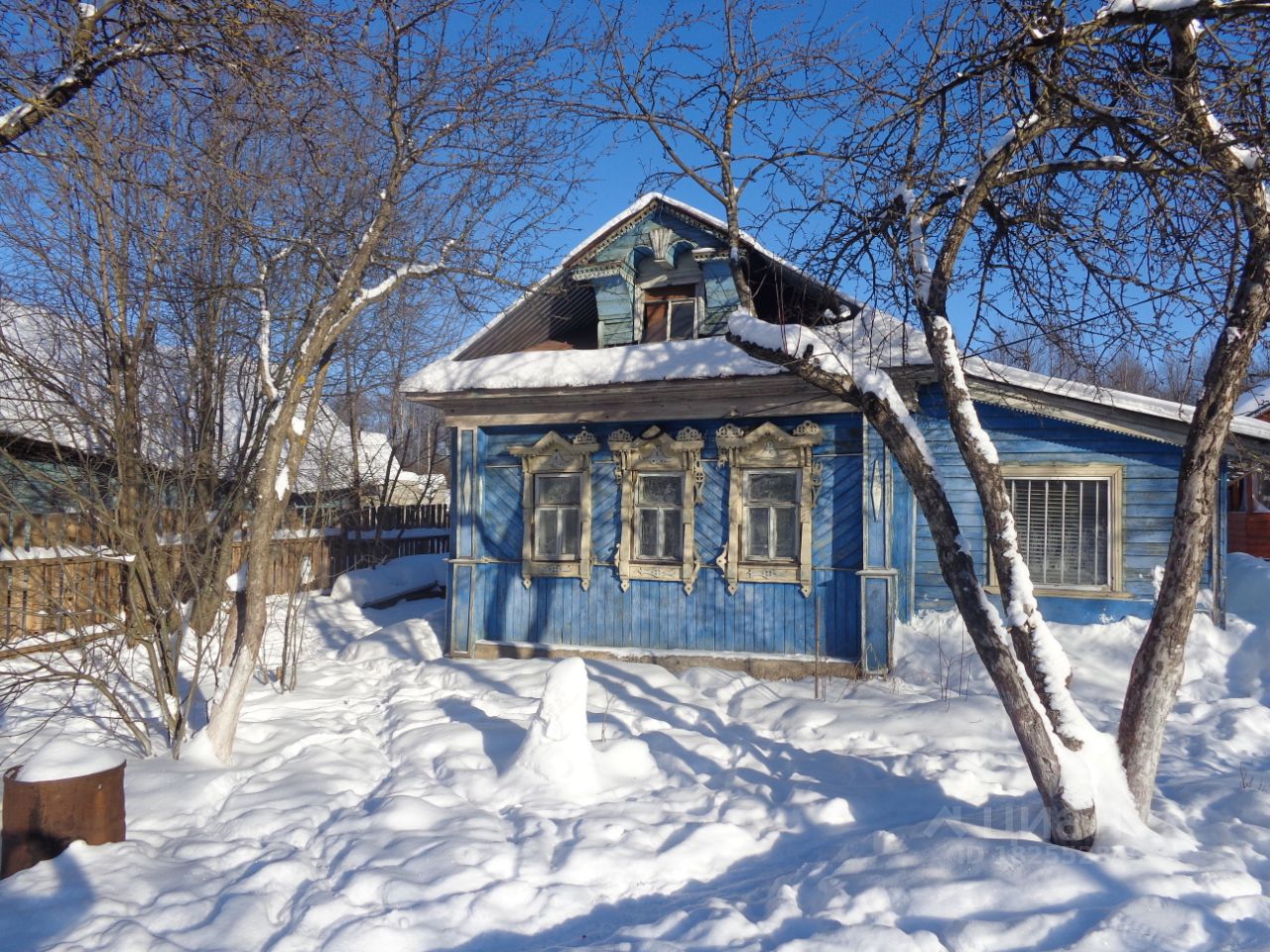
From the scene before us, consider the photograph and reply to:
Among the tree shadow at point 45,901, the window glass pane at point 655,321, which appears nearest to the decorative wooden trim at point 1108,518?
the window glass pane at point 655,321

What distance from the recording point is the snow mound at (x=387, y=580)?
1359 centimetres

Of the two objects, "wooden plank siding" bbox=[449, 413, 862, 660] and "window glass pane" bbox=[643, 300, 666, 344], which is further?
"window glass pane" bbox=[643, 300, 666, 344]

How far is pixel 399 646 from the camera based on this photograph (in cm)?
1030

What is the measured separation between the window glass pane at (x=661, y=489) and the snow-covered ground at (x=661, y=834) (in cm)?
235

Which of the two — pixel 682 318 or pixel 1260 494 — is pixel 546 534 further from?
pixel 1260 494

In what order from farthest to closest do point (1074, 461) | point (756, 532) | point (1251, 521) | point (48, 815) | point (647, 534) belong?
point (1251, 521), point (647, 534), point (756, 532), point (1074, 461), point (48, 815)

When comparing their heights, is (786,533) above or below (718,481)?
below

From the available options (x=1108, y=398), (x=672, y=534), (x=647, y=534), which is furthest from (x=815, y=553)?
(x=1108, y=398)

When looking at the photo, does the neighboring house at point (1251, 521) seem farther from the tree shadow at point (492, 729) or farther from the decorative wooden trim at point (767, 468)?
the tree shadow at point (492, 729)

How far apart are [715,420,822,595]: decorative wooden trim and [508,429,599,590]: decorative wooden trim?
156 cm

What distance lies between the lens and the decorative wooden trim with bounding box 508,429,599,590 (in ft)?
31.9

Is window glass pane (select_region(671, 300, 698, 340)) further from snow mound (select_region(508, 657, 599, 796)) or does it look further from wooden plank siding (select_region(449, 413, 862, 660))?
snow mound (select_region(508, 657, 599, 796))

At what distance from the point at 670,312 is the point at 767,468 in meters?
2.41

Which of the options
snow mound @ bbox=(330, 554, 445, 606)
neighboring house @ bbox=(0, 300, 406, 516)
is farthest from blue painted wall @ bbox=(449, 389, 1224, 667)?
snow mound @ bbox=(330, 554, 445, 606)
